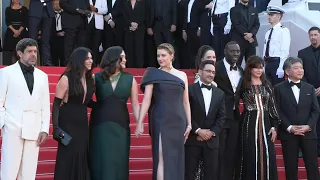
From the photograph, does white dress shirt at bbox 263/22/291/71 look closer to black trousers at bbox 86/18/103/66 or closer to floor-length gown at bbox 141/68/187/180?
black trousers at bbox 86/18/103/66

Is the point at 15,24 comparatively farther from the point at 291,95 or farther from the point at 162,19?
the point at 291,95

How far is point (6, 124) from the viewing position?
7.41 meters

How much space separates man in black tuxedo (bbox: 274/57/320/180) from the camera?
29.9 feet

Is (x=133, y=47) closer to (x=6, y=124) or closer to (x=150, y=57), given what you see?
(x=150, y=57)

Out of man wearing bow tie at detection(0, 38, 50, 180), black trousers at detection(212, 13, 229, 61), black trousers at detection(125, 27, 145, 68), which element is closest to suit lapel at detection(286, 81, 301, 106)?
black trousers at detection(212, 13, 229, 61)

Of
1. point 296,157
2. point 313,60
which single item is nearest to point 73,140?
point 296,157

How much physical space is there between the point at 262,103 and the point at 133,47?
4.61 m

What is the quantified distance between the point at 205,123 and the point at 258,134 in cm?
81

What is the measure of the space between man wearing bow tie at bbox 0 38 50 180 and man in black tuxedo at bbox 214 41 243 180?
2.55m

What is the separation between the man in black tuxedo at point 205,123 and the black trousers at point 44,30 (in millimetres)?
5146

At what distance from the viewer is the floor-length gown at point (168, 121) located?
25.6ft

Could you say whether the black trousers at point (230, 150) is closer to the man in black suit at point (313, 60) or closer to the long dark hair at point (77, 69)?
the long dark hair at point (77, 69)

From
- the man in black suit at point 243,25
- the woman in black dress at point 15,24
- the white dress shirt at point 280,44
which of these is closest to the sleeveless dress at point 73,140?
the man in black suit at point 243,25

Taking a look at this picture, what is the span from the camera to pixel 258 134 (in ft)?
28.9
